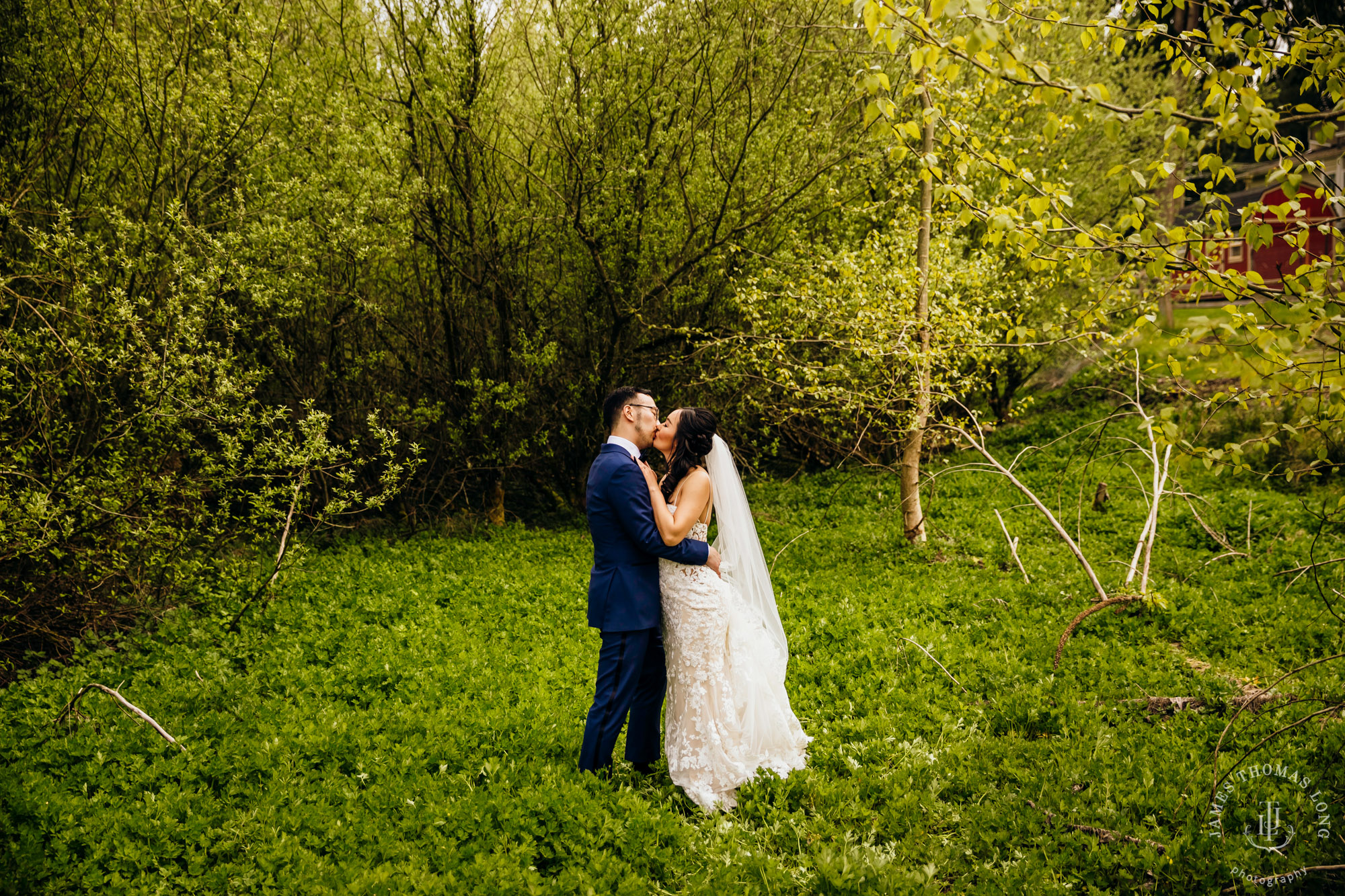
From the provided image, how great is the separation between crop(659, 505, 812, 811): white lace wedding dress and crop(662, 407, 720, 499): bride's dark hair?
27 centimetres

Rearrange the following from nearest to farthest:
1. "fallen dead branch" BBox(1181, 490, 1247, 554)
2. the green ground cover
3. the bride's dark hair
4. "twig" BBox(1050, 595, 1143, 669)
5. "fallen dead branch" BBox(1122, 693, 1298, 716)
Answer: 1. the green ground cover
2. the bride's dark hair
3. "fallen dead branch" BBox(1122, 693, 1298, 716)
4. "twig" BBox(1050, 595, 1143, 669)
5. "fallen dead branch" BBox(1181, 490, 1247, 554)

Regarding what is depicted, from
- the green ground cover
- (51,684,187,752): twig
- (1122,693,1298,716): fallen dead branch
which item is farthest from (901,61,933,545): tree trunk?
(51,684,187,752): twig

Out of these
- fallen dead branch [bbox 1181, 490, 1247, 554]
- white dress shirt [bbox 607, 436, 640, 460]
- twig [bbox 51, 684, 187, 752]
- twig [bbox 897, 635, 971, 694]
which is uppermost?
white dress shirt [bbox 607, 436, 640, 460]

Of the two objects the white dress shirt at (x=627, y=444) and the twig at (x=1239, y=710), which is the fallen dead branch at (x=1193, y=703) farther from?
the white dress shirt at (x=627, y=444)

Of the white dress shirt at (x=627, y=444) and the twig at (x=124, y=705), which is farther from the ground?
the white dress shirt at (x=627, y=444)

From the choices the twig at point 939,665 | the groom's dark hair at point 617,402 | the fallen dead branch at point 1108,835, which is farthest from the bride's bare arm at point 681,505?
the twig at point 939,665

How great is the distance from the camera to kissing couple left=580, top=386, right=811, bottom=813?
15.2 ft

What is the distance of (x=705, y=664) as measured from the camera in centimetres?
475

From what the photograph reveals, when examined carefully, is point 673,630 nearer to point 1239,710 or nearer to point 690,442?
point 690,442

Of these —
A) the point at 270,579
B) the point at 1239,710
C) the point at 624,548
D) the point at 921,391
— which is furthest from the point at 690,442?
the point at 270,579

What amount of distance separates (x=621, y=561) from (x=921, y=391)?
588 centimetres

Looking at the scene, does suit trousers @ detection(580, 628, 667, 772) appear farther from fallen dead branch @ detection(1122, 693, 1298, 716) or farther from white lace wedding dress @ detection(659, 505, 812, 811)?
fallen dead branch @ detection(1122, 693, 1298, 716)

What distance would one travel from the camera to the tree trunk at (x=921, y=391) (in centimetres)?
934

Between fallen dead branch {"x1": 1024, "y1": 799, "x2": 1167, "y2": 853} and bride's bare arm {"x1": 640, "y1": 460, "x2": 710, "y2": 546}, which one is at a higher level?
bride's bare arm {"x1": 640, "y1": 460, "x2": 710, "y2": 546}
